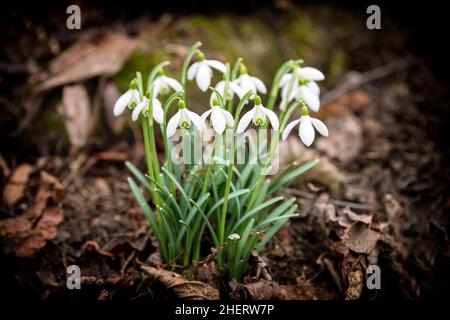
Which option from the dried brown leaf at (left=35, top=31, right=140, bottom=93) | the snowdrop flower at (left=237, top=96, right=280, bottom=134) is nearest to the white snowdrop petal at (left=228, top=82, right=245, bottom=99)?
the snowdrop flower at (left=237, top=96, right=280, bottom=134)

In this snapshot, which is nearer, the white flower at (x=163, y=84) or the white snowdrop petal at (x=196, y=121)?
the white snowdrop petal at (x=196, y=121)

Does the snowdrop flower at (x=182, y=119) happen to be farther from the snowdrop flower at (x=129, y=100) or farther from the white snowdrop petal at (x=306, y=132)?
the white snowdrop petal at (x=306, y=132)

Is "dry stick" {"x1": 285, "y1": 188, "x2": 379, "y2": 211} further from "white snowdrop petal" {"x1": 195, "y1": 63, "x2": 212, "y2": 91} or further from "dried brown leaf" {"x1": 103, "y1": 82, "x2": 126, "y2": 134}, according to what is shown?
"dried brown leaf" {"x1": 103, "y1": 82, "x2": 126, "y2": 134}

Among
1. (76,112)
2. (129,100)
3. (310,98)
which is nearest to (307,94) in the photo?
(310,98)

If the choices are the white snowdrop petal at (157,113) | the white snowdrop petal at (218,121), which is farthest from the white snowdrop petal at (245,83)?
the white snowdrop petal at (157,113)

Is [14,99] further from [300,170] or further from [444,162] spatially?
[444,162]

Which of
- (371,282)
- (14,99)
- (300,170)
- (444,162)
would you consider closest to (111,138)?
(14,99)
